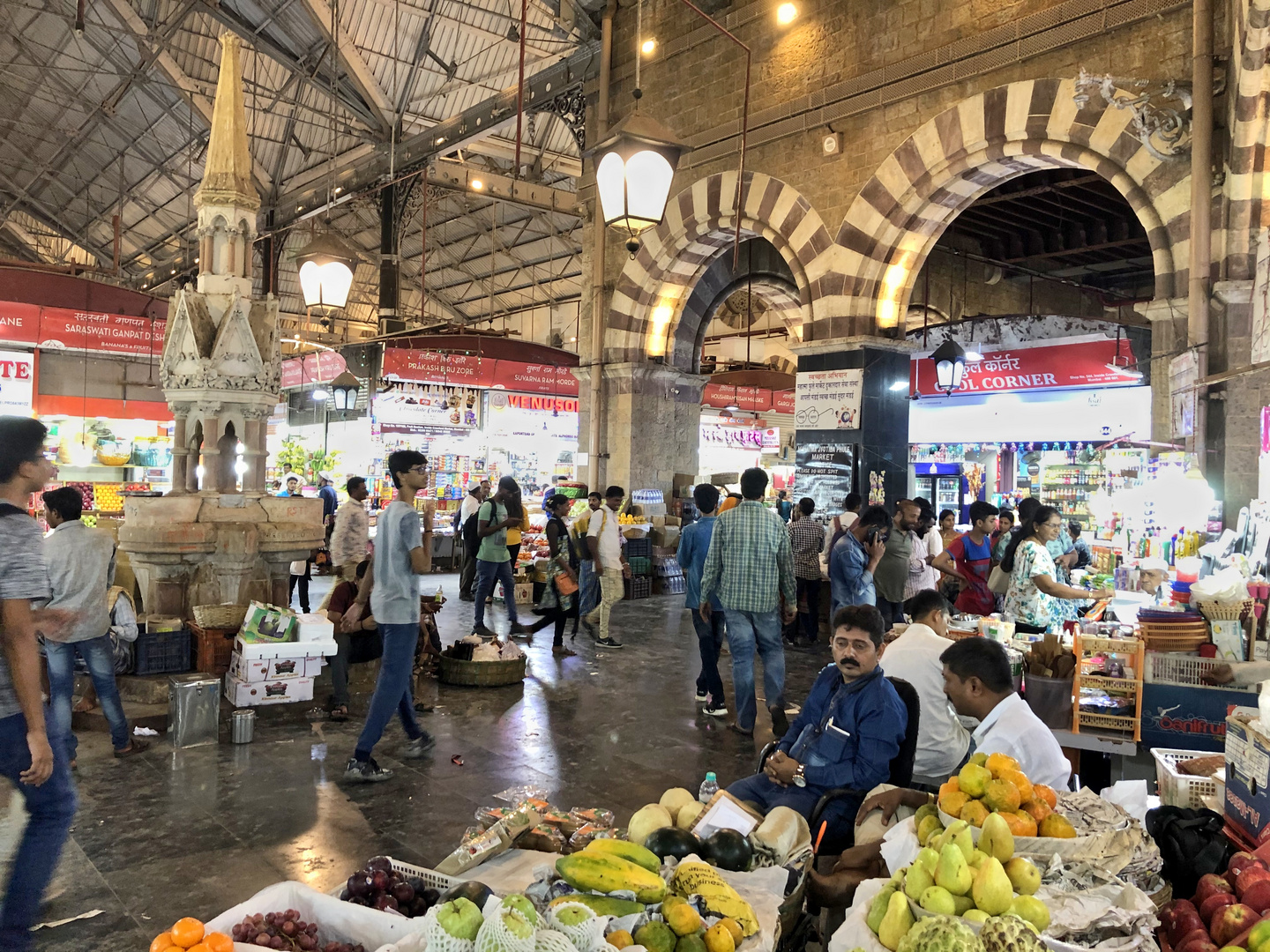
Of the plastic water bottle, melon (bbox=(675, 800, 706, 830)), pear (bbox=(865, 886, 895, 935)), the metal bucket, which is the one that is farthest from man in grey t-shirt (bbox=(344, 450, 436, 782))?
pear (bbox=(865, 886, 895, 935))

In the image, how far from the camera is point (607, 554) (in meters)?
8.21

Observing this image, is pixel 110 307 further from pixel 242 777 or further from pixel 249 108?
pixel 242 777

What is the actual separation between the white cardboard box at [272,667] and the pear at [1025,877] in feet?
16.0

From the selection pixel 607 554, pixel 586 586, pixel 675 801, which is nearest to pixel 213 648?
pixel 607 554

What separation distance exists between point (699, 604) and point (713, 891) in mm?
4052

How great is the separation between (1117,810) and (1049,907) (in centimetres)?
62

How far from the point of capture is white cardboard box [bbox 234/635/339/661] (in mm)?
5602

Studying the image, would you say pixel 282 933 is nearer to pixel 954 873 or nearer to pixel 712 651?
pixel 954 873

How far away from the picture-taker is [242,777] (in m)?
4.57

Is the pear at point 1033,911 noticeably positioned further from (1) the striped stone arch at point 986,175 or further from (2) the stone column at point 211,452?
(1) the striped stone arch at point 986,175

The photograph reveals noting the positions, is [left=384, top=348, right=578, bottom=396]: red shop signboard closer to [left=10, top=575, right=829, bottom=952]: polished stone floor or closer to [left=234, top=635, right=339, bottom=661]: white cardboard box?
[left=10, top=575, right=829, bottom=952]: polished stone floor

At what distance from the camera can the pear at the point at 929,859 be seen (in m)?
1.98

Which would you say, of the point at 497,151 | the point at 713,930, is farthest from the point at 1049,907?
the point at 497,151

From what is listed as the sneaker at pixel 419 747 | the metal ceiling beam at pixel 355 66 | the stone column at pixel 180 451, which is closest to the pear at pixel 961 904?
the sneaker at pixel 419 747
